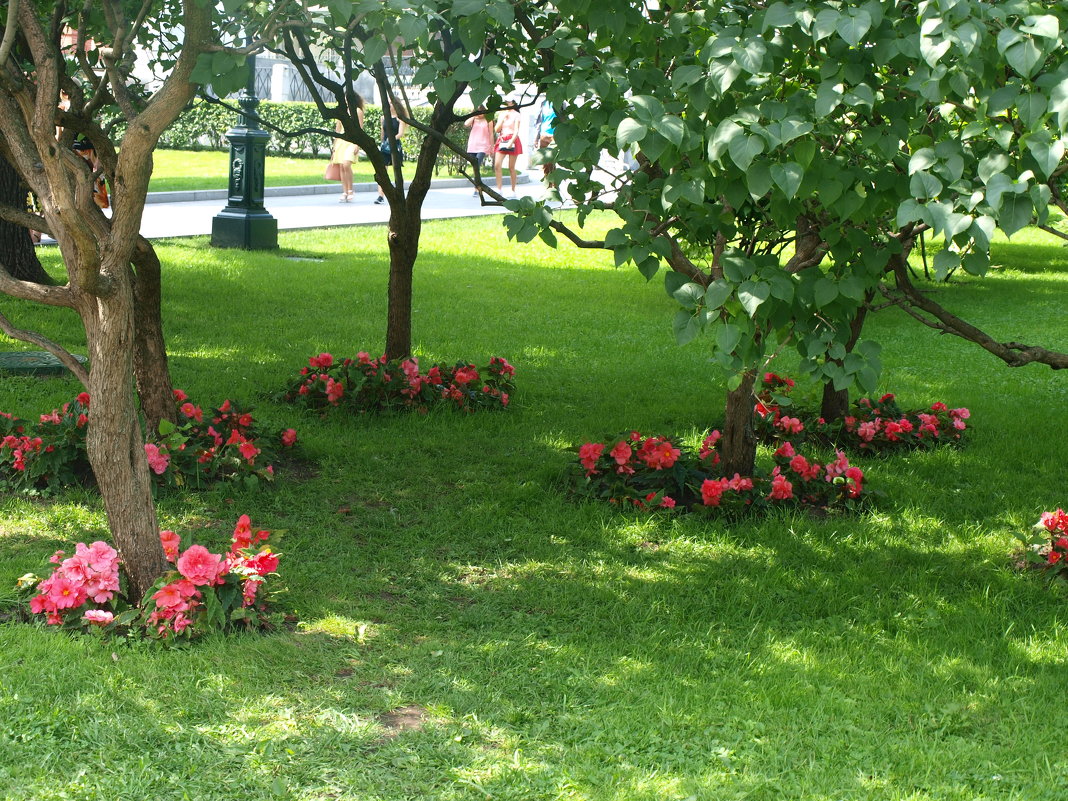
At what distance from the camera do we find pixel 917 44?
2957mm

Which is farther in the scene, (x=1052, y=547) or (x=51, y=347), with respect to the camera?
(x=1052, y=547)

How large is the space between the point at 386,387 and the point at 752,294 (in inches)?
171

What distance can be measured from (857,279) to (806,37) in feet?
2.31

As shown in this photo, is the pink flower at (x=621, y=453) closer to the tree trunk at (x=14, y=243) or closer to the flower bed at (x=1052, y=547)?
the flower bed at (x=1052, y=547)

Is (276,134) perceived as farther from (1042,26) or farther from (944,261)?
(1042,26)

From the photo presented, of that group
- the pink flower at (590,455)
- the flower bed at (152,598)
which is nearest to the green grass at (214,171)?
the pink flower at (590,455)

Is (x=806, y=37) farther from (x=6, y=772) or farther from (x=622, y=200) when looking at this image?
(x=6, y=772)

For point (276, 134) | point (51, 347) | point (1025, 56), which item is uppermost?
point (276, 134)

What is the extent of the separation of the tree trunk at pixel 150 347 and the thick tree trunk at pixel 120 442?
1606 mm

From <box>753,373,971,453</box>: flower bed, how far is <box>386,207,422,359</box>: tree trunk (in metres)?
2.32

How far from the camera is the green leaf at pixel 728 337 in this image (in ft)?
10.2

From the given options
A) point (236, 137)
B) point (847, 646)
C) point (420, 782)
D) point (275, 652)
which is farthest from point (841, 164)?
point (236, 137)

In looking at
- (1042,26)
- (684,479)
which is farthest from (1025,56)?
(684,479)

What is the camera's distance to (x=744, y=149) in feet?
9.32
